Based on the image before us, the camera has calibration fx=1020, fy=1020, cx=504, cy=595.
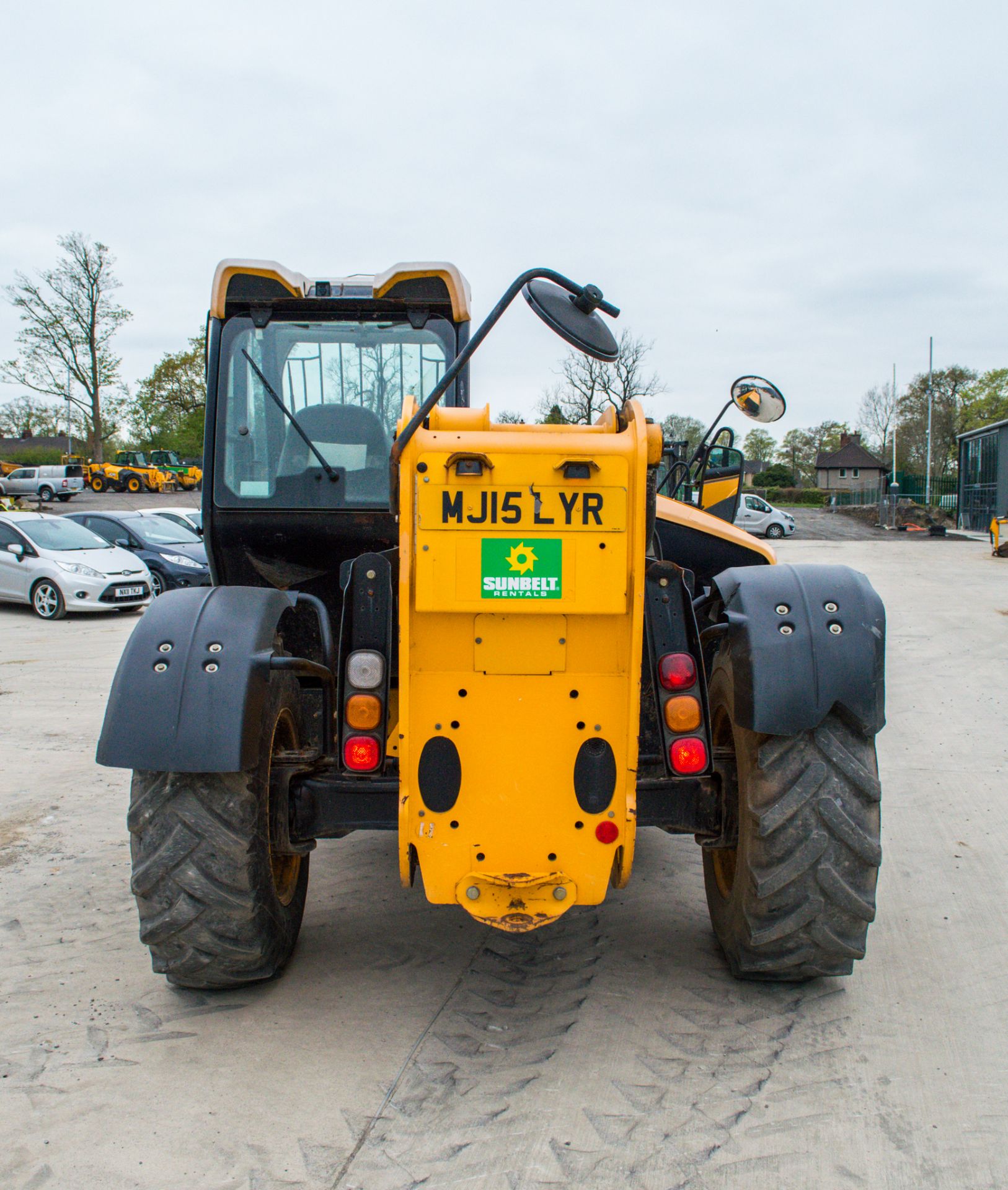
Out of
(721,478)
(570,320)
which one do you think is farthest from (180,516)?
(570,320)

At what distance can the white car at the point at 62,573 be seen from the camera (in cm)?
1421

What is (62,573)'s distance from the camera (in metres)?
14.2

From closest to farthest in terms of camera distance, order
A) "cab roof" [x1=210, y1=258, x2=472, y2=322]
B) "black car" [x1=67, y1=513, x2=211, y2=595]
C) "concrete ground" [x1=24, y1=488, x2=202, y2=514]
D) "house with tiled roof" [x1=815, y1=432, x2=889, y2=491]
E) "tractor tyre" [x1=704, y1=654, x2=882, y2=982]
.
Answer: "tractor tyre" [x1=704, y1=654, x2=882, y2=982] < "cab roof" [x1=210, y1=258, x2=472, y2=322] < "black car" [x1=67, y1=513, x2=211, y2=595] < "concrete ground" [x1=24, y1=488, x2=202, y2=514] < "house with tiled roof" [x1=815, y1=432, x2=889, y2=491]

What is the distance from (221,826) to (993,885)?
10.9ft

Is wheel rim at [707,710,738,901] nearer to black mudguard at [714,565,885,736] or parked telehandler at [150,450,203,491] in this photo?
black mudguard at [714,565,885,736]

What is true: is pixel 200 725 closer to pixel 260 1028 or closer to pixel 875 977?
pixel 260 1028

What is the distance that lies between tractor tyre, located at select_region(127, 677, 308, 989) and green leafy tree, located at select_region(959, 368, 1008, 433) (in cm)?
7568

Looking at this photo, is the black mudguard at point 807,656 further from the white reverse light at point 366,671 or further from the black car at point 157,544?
the black car at point 157,544

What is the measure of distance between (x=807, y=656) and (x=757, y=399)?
1.90 meters

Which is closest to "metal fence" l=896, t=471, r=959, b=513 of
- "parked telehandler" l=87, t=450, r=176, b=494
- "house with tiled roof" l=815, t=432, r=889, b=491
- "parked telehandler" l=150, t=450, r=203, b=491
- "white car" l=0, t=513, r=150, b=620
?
"parked telehandler" l=150, t=450, r=203, b=491

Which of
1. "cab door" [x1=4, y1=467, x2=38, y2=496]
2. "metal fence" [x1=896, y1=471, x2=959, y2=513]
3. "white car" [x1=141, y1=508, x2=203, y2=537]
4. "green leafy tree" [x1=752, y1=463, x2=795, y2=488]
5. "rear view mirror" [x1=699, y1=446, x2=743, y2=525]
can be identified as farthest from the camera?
"green leafy tree" [x1=752, y1=463, x2=795, y2=488]

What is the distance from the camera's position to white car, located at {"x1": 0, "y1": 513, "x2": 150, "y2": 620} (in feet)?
46.6

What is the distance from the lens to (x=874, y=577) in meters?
19.7

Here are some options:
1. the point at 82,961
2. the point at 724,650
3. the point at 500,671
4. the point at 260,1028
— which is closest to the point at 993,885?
the point at 724,650
